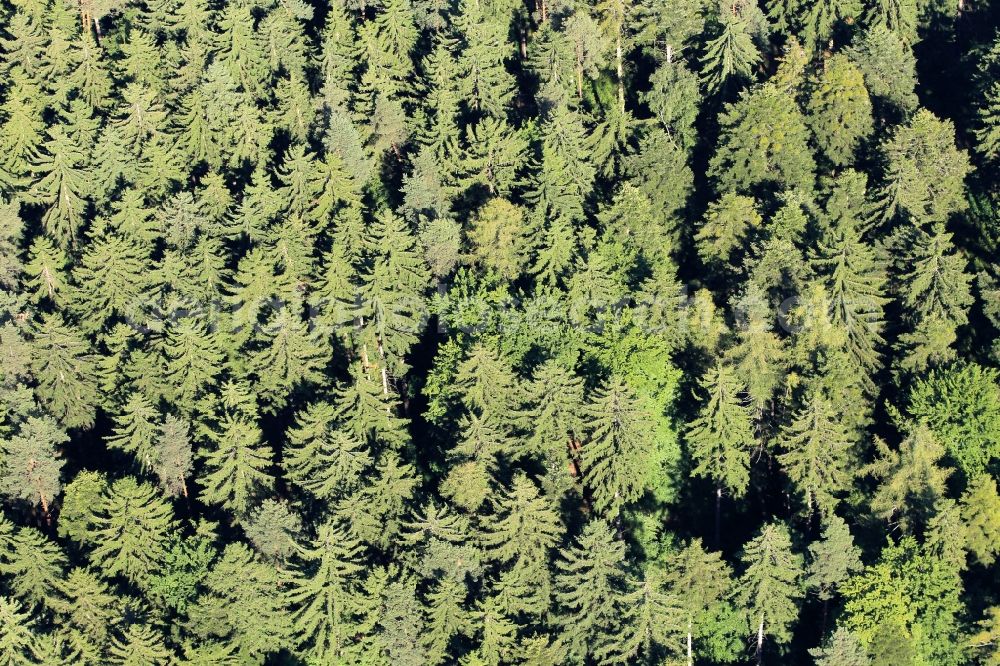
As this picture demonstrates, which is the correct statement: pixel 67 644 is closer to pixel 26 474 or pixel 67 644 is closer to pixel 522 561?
pixel 26 474

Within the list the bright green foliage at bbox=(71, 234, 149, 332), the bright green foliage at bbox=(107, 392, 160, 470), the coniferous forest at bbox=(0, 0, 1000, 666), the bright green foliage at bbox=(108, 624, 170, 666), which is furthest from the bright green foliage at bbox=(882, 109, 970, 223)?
the bright green foliage at bbox=(108, 624, 170, 666)

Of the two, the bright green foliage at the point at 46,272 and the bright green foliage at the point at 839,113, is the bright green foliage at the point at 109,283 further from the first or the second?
the bright green foliage at the point at 839,113

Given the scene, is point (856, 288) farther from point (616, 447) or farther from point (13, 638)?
point (13, 638)

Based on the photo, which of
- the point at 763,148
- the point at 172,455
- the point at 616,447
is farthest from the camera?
the point at 763,148

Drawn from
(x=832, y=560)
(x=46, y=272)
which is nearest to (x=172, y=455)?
(x=46, y=272)

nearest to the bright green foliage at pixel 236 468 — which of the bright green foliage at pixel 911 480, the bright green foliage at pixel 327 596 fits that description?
the bright green foliage at pixel 327 596

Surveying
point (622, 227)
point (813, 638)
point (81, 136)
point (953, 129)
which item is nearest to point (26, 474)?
point (81, 136)
